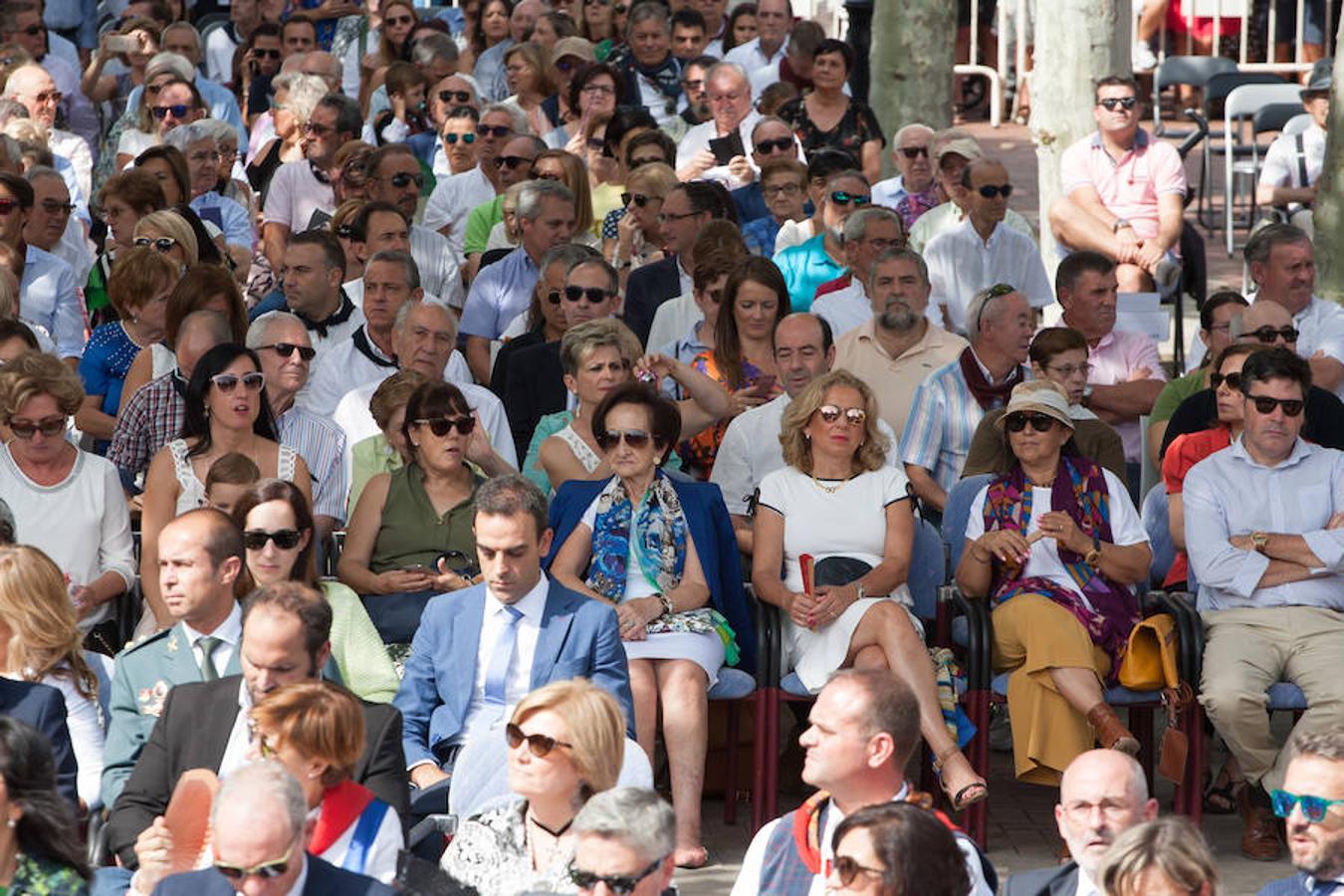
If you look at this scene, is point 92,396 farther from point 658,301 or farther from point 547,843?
point 547,843

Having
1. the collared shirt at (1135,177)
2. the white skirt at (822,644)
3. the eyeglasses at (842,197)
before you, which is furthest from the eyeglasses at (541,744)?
the collared shirt at (1135,177)

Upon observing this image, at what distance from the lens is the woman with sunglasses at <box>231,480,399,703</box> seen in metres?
6.68

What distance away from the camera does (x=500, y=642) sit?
6.64 m

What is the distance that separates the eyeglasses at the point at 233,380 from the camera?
7.61 m

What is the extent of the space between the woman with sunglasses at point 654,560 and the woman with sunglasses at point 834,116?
6230mm

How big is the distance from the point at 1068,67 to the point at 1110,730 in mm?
7277

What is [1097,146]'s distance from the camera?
12070mm

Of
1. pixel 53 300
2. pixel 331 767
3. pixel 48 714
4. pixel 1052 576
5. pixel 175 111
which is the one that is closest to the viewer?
pixel 331 767

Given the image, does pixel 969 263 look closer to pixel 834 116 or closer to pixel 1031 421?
pixel 834 116

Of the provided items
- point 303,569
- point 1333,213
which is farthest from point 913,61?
point 303,569

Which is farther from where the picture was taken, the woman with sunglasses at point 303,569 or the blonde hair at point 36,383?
the blonde hair at point 36,383

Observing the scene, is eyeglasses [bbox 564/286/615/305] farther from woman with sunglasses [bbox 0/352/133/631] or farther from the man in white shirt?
the man in white shirt

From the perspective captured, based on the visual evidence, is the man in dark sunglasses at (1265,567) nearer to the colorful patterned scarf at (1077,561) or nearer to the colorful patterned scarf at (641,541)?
the colorful patterned scarf at (1077,561)

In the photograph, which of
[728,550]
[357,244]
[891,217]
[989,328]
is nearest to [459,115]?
[357,244]
